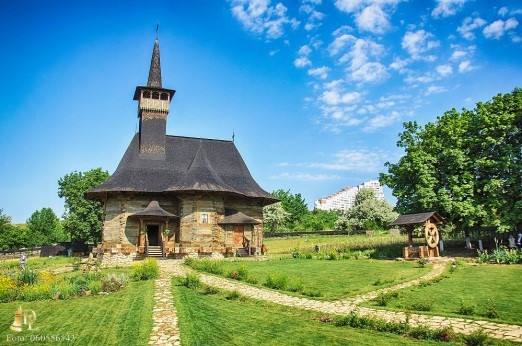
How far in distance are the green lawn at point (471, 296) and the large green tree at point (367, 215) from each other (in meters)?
41.3

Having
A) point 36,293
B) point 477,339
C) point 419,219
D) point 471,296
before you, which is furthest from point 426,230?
point 36,293

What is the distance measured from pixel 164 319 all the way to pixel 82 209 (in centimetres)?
3813

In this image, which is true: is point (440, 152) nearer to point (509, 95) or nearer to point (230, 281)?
point (509, 95)

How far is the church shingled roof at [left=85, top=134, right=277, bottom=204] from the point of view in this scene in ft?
86.1

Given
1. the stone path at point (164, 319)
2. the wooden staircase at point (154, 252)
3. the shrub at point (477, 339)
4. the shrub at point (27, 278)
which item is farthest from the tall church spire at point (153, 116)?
the shrub at point (477, 339)

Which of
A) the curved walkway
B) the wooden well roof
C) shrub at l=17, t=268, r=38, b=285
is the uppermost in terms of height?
the wooden well roof

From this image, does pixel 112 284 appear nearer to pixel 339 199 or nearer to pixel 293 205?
pixel 293 205

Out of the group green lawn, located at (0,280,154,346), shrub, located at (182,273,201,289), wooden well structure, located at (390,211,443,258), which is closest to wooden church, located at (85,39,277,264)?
wooden well structure, located at (390,211,443,258)

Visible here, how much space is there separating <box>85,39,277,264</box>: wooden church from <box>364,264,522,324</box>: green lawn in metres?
15.6

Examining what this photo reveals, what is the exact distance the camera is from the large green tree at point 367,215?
56.4 meters

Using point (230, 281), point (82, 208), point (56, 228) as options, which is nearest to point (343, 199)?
point (56, 228)

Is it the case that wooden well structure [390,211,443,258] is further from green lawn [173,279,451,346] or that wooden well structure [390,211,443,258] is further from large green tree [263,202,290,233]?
large green tree [263,202,290,233]

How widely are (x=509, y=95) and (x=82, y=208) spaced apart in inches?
1677

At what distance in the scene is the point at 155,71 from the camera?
106ft
